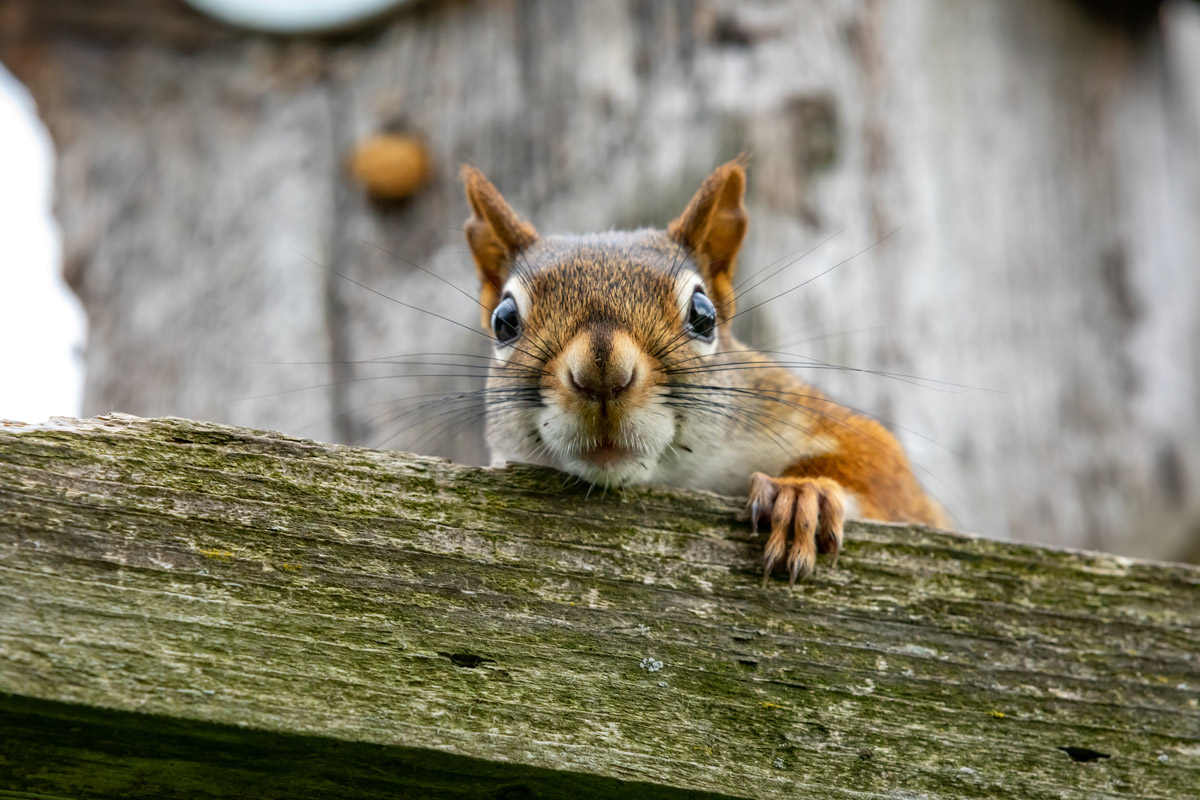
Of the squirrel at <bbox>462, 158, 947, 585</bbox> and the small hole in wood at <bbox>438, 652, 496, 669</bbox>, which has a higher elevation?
the squirrel at <bbox>462, 158, 947, 585</bbox>

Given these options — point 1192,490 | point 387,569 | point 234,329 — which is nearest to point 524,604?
point 387,569

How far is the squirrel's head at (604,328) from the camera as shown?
141cm

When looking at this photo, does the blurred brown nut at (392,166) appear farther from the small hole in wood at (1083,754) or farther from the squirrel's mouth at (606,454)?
the small hole in wood at (1083,754)

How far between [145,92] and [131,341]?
2.04ft

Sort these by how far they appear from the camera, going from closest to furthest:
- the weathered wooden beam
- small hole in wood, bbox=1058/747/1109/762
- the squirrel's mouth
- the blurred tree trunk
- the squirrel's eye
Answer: the weathered wooden beam, small hole in wood, bbox=1058/747/1109/762, the squirrel's mouth, the squirrel's eye, the blurred tree trunk

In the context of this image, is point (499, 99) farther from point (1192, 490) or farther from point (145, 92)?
point (1192, 490)

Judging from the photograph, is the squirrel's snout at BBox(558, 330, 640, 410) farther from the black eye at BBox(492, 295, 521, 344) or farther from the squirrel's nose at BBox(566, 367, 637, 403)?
the black eye at BBox(492, 295, 521, 344)

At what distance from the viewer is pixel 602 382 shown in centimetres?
139

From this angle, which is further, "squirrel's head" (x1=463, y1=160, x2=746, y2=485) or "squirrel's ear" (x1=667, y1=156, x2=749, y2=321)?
"squirrel's ear" (x1=667, y1=156, x2=749, y2=321)

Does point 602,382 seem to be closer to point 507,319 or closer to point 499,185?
point 507,319

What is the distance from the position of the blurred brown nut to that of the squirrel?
0.53 metres

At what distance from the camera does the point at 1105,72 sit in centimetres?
349

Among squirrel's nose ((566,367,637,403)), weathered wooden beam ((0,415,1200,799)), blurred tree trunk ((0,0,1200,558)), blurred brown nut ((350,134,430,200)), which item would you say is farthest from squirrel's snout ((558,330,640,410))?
blurred brown nut ((350,134,430,200))

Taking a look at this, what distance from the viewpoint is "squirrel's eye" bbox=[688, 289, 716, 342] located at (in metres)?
1.78
